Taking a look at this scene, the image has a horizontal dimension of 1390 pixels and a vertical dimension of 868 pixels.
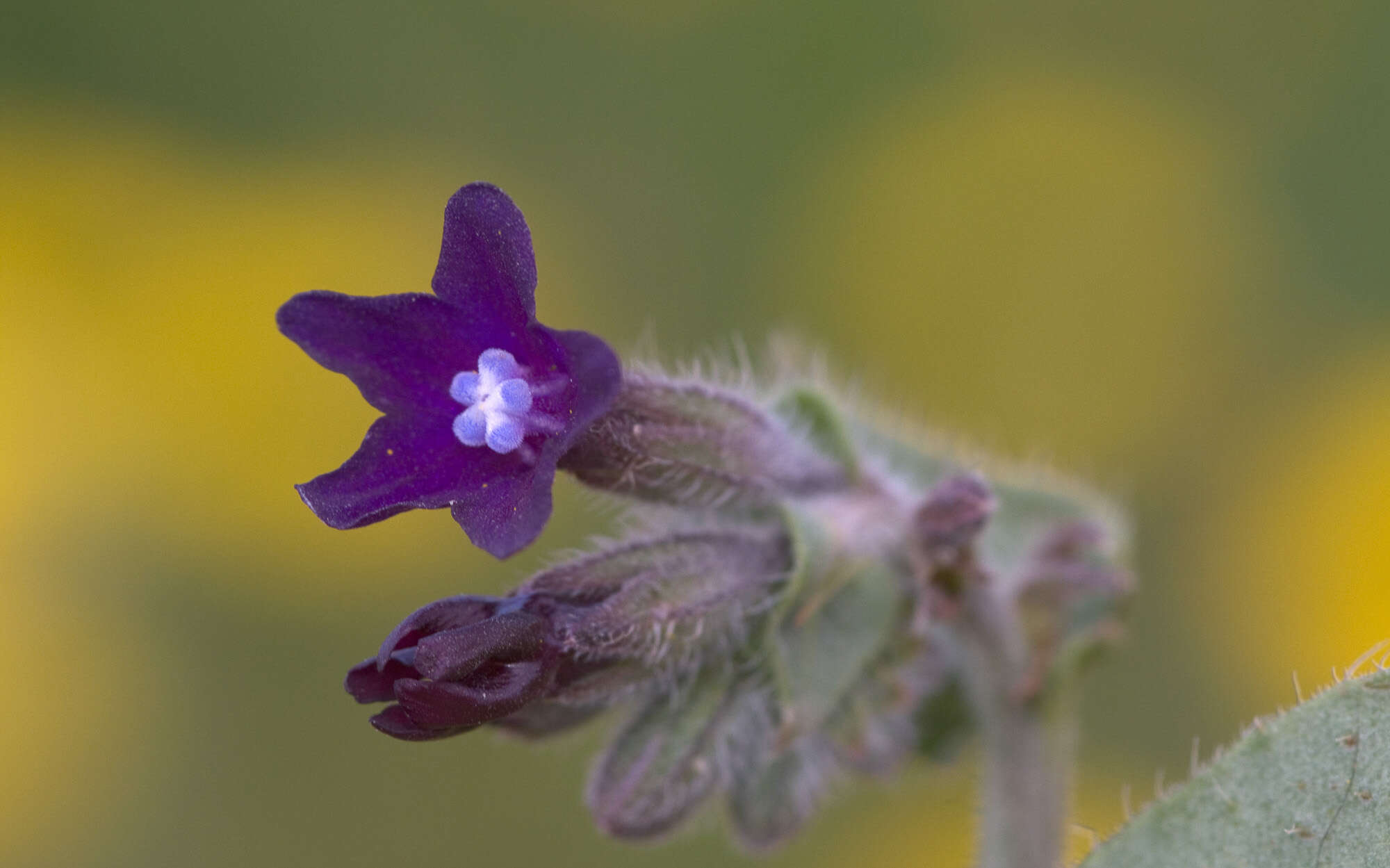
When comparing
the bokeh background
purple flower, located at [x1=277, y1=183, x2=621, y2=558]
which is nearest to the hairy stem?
purple flower, located at [x1=277, y1=183, x2=621, y2=558]

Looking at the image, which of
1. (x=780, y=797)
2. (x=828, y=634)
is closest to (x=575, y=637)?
(x=828, y=634)

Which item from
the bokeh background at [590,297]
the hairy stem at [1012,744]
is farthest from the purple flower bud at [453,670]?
the bokeh background at [590,297]

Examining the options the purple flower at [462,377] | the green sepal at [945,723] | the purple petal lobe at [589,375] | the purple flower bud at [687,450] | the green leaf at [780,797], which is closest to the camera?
the purple petal lobe at [589,375]

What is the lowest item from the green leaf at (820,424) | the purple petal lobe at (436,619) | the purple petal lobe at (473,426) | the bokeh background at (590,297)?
the purple petal lobe at (436,619)

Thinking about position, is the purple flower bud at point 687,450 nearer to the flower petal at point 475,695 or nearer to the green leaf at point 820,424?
the green leaf at point 820,424

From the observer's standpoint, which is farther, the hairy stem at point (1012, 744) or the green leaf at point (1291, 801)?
the hairy stem at point (1012, 744)

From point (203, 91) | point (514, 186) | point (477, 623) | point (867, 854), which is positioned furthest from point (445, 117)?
point (477, 623)

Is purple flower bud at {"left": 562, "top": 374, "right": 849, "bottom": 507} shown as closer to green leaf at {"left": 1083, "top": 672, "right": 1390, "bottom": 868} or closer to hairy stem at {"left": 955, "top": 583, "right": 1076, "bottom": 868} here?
hairy stem at {"left": 955, "top": 583, "right": 1076, "bottom": 868}
